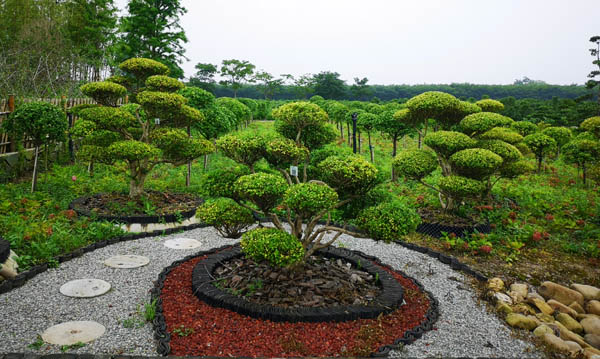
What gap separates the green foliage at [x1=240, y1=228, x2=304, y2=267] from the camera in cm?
367

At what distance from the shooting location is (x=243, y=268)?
487 cm

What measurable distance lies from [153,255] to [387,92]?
183ft

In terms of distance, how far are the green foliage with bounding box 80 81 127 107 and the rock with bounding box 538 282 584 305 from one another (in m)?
8.56

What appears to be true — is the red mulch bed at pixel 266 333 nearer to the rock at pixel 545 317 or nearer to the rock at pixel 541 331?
the rock at pixel 541 331

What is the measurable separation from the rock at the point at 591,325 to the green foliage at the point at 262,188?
12.9ft

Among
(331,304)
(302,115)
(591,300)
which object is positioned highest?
(302,115)

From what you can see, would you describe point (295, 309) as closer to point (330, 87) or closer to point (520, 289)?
point (520, 289)

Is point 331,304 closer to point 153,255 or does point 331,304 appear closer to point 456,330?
point 456,330

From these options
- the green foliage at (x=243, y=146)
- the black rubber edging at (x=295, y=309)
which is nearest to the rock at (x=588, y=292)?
the black rubber edging at (x=295, y=309)

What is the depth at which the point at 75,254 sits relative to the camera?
5348 mm

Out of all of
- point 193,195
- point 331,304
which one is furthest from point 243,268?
point 193,195

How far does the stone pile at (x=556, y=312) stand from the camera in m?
3.68

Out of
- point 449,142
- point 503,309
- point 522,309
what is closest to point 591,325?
point 522,309

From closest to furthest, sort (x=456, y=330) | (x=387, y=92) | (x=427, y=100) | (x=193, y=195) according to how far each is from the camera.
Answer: (x=456, y=330), (x=427, y=100), (x=193, y=195), (x=387, y=92)
